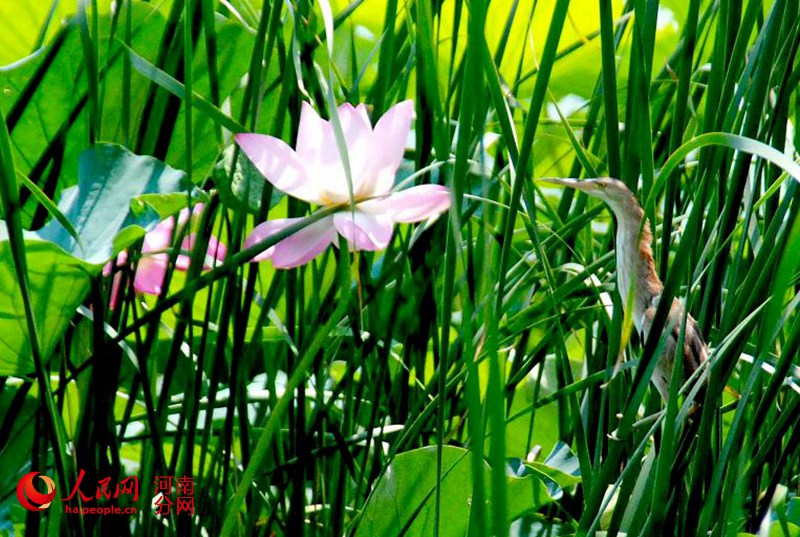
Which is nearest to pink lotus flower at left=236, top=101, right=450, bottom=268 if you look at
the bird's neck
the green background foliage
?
the green background foliage

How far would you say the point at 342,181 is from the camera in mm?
496

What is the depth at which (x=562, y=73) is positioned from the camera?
3.67ft

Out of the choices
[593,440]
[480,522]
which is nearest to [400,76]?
[593,440]

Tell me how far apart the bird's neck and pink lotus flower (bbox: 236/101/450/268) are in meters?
0.13

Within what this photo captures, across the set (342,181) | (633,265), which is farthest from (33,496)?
(633,265)

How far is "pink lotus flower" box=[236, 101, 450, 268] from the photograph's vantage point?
0.47 meters

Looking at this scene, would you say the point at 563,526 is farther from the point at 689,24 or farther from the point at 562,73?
the point at 562,73

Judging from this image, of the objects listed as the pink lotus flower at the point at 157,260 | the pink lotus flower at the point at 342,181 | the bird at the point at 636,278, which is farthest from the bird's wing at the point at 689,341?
the pink lotus flower at the point at 157,260

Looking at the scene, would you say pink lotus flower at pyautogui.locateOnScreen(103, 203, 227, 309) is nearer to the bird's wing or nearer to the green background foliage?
the green background foliage

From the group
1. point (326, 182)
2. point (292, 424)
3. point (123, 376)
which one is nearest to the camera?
point (326, 182)

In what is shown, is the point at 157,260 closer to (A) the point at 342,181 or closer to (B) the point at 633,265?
(A) the point at 342,181

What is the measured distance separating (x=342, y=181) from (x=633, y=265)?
0.17 m

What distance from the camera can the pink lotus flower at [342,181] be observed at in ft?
1.55

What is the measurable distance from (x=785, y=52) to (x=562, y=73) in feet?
1.94
